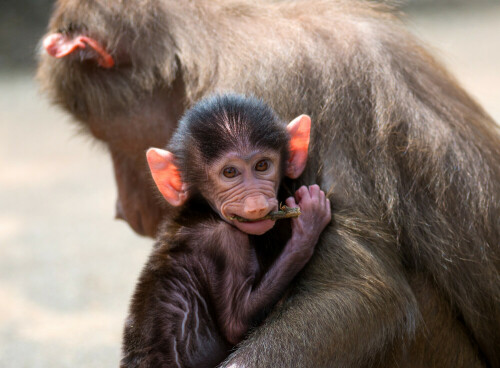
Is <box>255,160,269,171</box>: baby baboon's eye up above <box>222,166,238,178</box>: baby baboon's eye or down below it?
above

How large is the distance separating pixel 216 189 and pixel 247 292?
19.8 inches

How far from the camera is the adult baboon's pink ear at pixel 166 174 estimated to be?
387 cm

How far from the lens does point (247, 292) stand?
367 cm

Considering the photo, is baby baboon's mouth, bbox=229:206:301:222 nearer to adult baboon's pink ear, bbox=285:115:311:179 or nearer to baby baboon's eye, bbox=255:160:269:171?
baby baboon's eye, bbox=255:160:269:171

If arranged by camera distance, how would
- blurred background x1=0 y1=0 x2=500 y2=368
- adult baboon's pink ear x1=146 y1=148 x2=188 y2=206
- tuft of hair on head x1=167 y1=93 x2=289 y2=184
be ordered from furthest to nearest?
blurred background x1=0 y1=0 x2=500 y2=368 → adult baboon's pink ear x1=146 y1=148 x2=188 y2=206 → tuft of hair on head x1=167 y1=93 x2=289 y2=184

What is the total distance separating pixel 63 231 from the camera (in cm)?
856

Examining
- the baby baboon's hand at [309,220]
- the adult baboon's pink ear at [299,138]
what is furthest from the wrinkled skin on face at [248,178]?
the baby baboon's hand at [309,220]

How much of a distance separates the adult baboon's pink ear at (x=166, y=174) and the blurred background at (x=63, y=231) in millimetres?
1656

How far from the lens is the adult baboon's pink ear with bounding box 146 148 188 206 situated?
12.7 ft

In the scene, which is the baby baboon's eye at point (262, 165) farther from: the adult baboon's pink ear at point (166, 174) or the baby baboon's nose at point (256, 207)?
the adult baboon's pink ear at point (166, 174)

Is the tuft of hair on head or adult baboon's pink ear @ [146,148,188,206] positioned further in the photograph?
adult baboon's pink ear @ [146,148,188,206]

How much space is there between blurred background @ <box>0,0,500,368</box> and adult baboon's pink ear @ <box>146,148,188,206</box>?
1.66 m

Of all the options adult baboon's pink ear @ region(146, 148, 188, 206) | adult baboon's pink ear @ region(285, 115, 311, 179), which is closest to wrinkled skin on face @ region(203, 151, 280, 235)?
adult baboon's pink ear @ region(285, 115, 311, 179)

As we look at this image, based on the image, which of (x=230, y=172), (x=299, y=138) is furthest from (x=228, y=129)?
(x=299, y=138)
